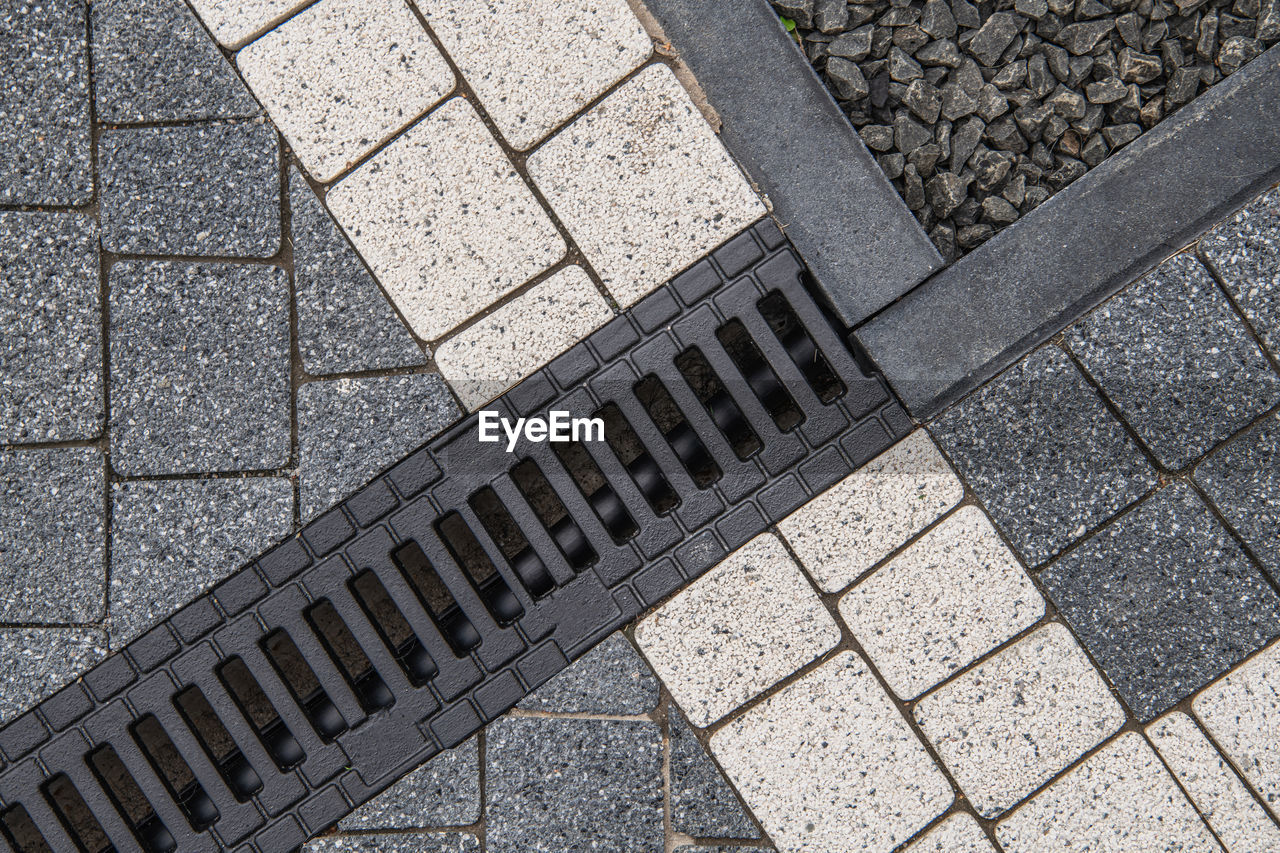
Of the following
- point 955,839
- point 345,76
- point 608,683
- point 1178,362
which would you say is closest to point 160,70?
point 345,76

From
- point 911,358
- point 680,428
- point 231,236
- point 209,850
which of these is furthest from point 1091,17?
point 209,850

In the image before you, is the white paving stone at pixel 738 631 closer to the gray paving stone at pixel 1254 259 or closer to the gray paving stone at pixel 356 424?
the gray paving stone at pixel 356 424

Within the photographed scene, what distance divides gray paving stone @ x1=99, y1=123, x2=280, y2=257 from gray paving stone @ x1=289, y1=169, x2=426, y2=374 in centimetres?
12

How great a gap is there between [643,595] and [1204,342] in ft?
4.60

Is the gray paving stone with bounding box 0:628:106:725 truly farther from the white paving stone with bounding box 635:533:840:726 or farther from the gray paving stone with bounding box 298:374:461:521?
the white paving stone with bounding box 635:533:840:726

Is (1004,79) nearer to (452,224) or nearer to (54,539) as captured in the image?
(452,224)

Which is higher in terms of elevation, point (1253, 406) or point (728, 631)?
point (728, 631)

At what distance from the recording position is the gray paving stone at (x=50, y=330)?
1.78 metres

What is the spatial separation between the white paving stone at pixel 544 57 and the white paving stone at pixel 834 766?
142 cm

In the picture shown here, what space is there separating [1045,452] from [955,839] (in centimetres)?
90

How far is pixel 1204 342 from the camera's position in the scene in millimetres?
1750

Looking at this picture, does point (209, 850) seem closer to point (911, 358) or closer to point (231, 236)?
point (231, 236)

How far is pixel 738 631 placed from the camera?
1.77 m

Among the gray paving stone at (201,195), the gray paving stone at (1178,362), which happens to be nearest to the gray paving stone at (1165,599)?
the gray paving stone at (1178,362)
